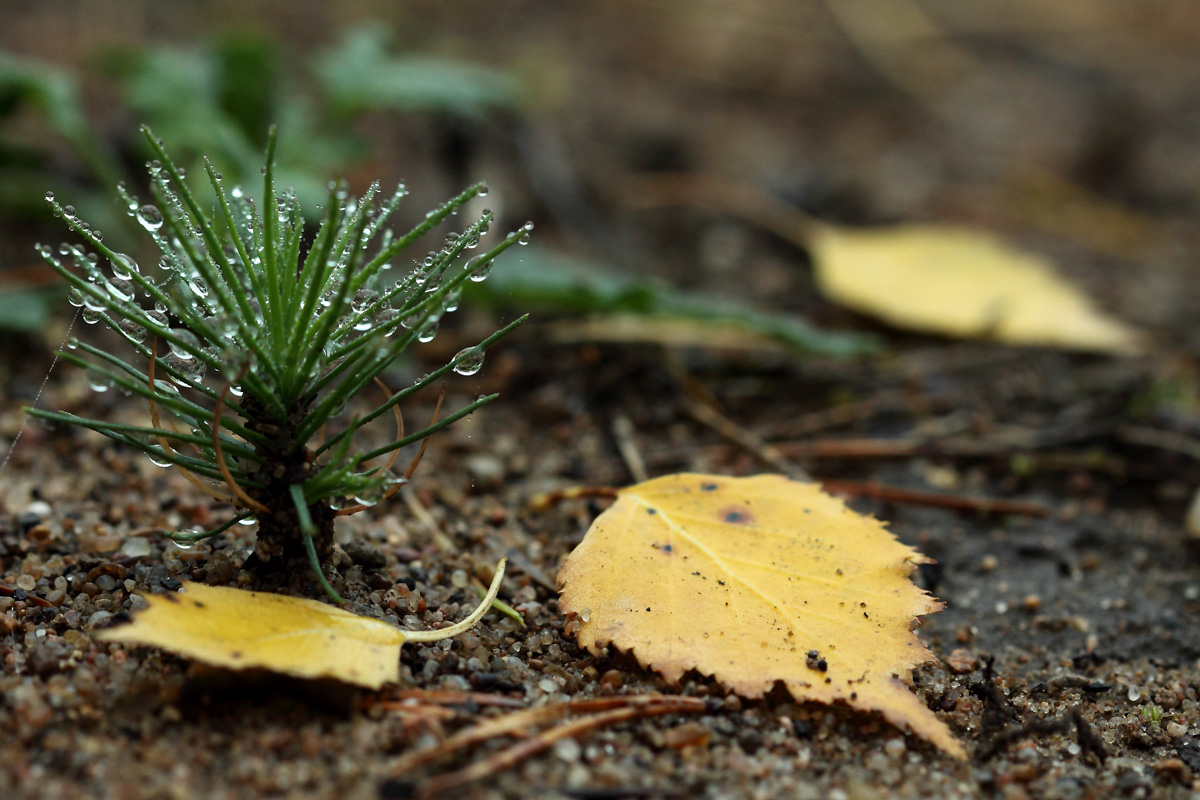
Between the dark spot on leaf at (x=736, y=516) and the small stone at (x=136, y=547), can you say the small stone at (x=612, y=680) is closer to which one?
the dark spot on leaf at (x=736, y=516)

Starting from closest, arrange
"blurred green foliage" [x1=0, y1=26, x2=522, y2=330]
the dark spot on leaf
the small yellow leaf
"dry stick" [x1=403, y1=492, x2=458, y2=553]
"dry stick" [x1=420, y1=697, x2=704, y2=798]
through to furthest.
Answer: "dry stick" [x1=420, y1=697, x2=704, y2=798] < the dark spot on leaf < "dry stick" [x1=403, y1=492, x2=458, y2=553] < "blurred green foliage" [x1=0, y1=26, x2=522, y2=330] < the small yellow leaf

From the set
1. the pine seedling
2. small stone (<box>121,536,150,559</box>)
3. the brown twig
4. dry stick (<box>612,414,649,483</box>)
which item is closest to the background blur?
dry stick (<box>612,414,649,483</box>)

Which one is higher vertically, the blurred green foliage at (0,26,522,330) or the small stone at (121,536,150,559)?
the blurred green foliage at (0,26,522,330)

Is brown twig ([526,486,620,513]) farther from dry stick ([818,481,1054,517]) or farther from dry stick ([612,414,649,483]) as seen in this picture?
dry stick ([818,481,1054,517])

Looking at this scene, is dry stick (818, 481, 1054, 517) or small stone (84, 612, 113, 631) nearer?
small stone (84, 612, 113, 631)

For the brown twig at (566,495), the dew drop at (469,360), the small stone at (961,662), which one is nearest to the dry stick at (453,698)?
the dew drop at (469,360)

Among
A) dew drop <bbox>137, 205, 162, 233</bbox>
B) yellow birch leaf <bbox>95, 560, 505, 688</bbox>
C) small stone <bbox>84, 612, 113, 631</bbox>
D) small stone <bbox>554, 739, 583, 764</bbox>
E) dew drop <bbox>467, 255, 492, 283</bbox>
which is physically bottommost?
small stone <bbox>554, 739, 583, 764</bbox>

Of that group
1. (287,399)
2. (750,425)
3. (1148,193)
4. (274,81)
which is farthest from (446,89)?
(1148,193)
